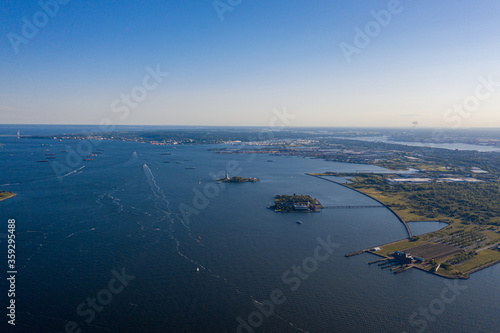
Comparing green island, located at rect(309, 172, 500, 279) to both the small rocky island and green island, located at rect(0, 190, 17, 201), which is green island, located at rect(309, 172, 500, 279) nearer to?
the small rocky island

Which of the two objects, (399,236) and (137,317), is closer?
(137,317)

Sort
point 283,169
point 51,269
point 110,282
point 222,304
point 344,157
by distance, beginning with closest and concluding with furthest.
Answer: point 222,304
point 110,282
point 51,269
point 283,169
point 344,157

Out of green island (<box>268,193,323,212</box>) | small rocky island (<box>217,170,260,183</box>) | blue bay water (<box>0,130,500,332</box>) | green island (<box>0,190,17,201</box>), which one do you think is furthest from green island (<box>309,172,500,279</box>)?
green island (<box>0,190,17,201</box>)

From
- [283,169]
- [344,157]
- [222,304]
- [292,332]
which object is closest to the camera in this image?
[292,332]

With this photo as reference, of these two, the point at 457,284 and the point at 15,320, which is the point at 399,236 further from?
the point at 15,320

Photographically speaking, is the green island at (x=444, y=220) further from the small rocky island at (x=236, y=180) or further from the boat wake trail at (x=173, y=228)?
the small rocky island at (x=236, y=180)

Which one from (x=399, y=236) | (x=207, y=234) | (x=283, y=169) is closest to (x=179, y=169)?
(x=283, y=169)

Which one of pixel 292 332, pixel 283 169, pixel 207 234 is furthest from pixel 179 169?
pixel 292 332
